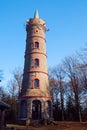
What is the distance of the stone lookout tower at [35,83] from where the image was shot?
2482cm

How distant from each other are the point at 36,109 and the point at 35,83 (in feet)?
12.1

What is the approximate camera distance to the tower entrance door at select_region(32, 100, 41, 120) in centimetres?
2497

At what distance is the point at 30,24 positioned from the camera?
29594mm

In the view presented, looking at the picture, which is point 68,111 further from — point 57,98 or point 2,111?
point 2,111

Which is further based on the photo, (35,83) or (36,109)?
(35,83)

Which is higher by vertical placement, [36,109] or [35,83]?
[35,83]

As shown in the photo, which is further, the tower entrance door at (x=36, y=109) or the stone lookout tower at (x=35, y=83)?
the tower entrance door at (x=36, y=109)

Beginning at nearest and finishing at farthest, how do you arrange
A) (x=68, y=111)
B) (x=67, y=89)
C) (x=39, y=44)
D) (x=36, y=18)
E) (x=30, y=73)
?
(x=30, y=73)
(x=39, y=44)
(x=36, y=18)
(x=68, y=111)
(x=67, y=89)

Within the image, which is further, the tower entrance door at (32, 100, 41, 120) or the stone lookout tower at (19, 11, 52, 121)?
the tower entrance door at (32, 100, 41, 120)

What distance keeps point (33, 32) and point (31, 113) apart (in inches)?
493

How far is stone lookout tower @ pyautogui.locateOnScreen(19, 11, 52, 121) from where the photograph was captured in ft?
81.4

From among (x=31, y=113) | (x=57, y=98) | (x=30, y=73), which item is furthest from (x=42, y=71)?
(x=57, y=98)

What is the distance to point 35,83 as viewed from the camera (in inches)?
1016

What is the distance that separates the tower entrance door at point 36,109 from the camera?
25.0 metres
